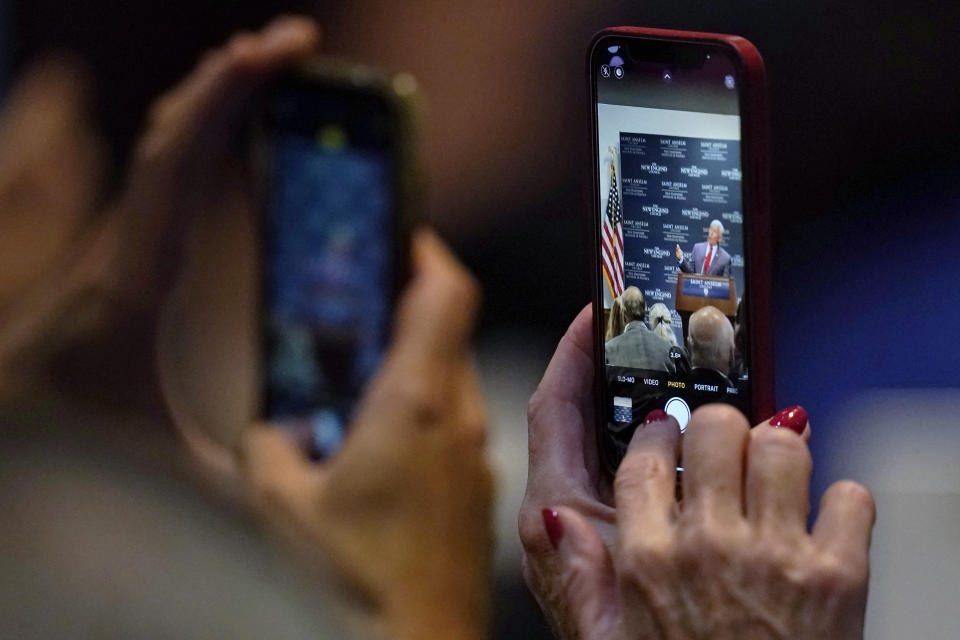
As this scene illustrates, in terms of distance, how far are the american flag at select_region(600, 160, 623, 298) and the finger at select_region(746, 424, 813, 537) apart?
16 centimetres

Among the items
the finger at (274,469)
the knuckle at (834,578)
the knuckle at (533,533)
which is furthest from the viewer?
the finger at (274,469)

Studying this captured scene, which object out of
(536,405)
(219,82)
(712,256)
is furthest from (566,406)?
(219,82)

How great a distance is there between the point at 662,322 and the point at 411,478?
189mm

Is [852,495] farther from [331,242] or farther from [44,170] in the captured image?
[44,170]

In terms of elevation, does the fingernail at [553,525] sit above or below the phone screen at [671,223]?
below

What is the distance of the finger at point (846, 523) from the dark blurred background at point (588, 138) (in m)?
0.22

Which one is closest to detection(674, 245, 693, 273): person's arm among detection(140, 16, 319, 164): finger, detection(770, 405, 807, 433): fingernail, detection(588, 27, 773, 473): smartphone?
detection(588, 27, 773, 473): smartphone

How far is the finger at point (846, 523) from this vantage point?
1.40 feet

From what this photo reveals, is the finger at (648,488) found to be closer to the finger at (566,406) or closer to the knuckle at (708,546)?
the knuckle at (708,546)

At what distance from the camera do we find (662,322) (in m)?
0.57

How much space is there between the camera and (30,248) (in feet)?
2.00

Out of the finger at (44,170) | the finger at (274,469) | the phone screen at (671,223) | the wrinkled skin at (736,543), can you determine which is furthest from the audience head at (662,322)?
the finger at (44,170)

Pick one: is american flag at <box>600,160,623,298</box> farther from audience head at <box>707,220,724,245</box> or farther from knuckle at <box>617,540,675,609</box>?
knuckle at <box>617,540,675,609</box>

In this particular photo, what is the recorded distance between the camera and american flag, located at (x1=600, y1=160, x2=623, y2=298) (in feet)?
1.87
